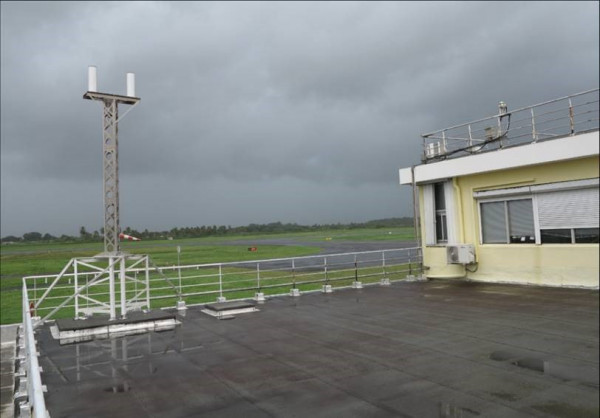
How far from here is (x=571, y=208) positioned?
3.43 m

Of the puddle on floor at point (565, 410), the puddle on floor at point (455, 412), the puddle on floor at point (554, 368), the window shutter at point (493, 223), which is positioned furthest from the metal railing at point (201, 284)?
the puddle on floor at point (565, 410)

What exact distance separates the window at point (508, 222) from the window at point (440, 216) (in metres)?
1.38

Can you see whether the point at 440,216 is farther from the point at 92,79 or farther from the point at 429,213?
the point at 92,79

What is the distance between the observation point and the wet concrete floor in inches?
125

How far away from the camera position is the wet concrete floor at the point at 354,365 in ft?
10.4

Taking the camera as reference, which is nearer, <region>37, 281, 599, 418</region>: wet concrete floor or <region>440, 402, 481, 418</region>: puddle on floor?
<region>440, 402, 481, 418</region>: puddle on floor

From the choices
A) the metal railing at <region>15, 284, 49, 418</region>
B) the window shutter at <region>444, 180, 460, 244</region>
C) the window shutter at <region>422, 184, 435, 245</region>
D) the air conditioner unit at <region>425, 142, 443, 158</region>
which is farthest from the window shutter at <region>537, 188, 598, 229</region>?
the window shutter at <region>422, 184, 435, 245</region>

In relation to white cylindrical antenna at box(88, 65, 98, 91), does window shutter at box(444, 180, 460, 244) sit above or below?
below

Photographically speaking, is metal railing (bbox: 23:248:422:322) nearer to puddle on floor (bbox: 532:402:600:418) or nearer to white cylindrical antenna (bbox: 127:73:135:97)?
white cylindrical antenna (bbox: 127:73:135:97)

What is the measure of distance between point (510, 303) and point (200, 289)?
41.7 feet

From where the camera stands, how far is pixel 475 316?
5.90m

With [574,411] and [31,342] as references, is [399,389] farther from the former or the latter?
[31,342]

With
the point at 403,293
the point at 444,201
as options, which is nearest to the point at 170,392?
the point at 403,293

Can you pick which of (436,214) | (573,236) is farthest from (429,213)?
(573,236)
